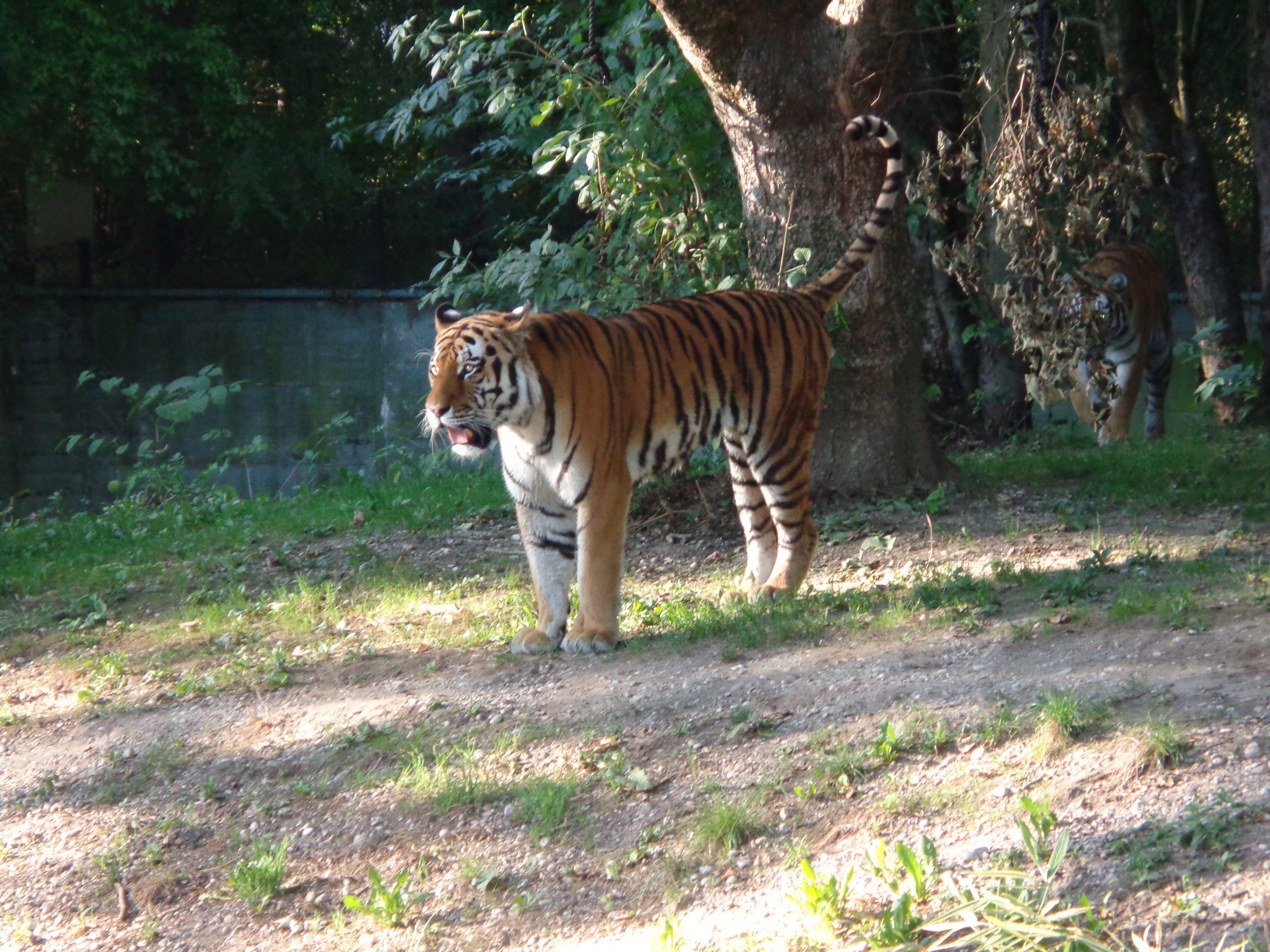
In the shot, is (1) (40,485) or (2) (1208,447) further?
(1) (40,485)

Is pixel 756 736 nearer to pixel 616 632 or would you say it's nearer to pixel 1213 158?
pixel 616 632

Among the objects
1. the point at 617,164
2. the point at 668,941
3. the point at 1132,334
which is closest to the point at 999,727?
the point at 668,941

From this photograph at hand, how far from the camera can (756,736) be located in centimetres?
414

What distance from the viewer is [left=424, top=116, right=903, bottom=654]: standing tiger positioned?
4.96m

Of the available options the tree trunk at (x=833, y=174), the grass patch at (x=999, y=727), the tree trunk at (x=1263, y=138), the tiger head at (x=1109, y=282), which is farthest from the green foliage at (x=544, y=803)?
the tiger head at (x=1109, y=282)

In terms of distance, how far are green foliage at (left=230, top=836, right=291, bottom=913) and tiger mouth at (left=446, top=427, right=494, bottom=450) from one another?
5.40ft

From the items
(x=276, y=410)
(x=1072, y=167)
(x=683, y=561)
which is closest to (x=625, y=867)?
(x=683, y=561)

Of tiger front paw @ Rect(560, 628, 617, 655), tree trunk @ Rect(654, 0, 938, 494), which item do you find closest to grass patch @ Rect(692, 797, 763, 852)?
tiger front paw @ Rect(560, 628, 617, 655)

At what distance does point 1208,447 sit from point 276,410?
10506 millimetres

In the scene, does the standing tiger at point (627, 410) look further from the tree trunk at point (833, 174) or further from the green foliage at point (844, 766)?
the green foliage at point (844, 766)

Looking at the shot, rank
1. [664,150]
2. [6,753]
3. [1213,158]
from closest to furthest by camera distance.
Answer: [6,753] → [664,150] → [1213,158]

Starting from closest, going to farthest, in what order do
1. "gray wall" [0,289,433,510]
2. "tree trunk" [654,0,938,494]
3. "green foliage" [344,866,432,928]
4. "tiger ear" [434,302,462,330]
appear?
1. "green foliage" [344,866,432,928]
2. "tiger ear" [434,302,462,330]
3. "tree trunk" [654,0,938,494]
4. "gray wall" [0,289,433,510]

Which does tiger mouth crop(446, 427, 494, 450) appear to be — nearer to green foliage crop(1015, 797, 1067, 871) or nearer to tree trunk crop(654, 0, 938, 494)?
tree trunk crop(654, 0, 938, 494)

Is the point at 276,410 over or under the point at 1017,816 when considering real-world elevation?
over
